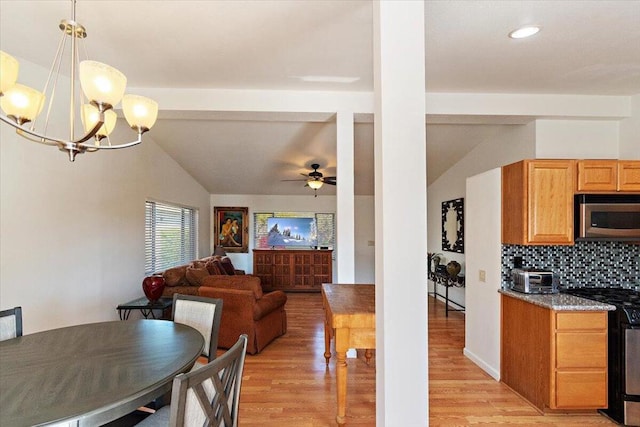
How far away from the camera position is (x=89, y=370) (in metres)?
1.52

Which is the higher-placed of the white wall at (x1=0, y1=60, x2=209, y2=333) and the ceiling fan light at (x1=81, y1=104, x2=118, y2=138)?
the ceiling fan light at (x1=81, y1=104, x2=118, y2=138)

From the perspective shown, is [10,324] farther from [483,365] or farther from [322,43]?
[483,365]

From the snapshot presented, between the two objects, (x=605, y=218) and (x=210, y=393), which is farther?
(x=605, y=218)

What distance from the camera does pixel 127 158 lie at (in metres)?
4.33

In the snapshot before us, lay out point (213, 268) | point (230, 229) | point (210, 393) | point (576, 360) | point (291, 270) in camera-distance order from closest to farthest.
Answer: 1. point (210, 393)
2. point (576, 360)
3. point (213, 268)
4. point (291, 270)
5. point (230, 229)

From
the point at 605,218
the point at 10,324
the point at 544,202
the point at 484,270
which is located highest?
the point at 544,202

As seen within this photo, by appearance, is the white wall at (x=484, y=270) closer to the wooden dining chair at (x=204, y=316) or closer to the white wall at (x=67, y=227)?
the wooden dining chair at (x=204, y=316)

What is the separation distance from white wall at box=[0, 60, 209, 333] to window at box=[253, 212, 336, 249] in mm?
3168

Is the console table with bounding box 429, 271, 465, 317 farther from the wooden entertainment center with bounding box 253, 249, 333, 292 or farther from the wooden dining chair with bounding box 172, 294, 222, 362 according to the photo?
the wooden dining chair with bounding box 172, 294, 222, 362

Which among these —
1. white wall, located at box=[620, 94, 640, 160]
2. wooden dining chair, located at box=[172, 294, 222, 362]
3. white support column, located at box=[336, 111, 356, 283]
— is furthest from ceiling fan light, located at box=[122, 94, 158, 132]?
white wall, located at box=[620, 94, 640, 160]

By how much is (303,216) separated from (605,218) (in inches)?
227

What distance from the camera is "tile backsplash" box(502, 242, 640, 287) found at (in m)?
3.29

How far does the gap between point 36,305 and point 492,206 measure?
4334mm

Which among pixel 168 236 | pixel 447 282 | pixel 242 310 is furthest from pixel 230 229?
pixel 447 282
